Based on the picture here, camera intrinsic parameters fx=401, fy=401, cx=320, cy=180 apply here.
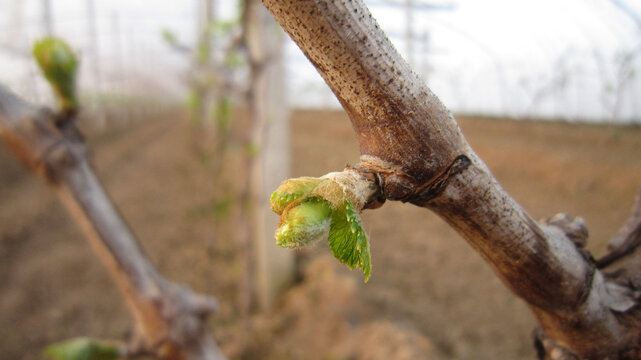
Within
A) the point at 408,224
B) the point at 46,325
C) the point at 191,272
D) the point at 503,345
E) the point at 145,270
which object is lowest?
the point at 46,325

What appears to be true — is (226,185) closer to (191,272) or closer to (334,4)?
(191,272)

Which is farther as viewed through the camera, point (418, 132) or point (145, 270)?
point (145, 270)

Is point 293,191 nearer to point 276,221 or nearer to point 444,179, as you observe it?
point 444,179

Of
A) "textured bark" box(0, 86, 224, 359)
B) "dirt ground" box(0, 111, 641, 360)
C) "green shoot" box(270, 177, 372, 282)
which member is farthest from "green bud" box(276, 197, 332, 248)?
"dirt ground" box(0, 111, 641, 360)

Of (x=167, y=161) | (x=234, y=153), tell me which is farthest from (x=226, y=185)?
(x=167, y=161)

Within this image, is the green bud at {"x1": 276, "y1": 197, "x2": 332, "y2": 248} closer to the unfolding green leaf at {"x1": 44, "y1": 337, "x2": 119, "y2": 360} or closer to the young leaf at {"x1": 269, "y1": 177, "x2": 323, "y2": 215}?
the young leaf at {"x1": 269, "y1": 177, "x2": 323, "y2": 215}

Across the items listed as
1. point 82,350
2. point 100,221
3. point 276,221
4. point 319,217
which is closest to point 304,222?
point 319,217
